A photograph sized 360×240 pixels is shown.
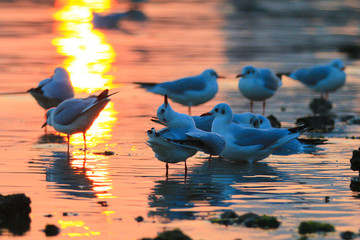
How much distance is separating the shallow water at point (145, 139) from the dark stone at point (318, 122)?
230 millimetres

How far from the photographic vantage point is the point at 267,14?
117ft

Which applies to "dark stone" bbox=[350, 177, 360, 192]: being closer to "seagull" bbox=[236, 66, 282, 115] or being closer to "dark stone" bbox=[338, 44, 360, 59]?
"seagull" bbox=[236, 66, 282, 115]

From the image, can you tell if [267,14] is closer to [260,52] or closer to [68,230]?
[260,52]

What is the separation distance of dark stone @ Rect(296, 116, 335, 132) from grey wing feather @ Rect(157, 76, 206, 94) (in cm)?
196

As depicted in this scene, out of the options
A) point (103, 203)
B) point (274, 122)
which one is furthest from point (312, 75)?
point (103, 203)

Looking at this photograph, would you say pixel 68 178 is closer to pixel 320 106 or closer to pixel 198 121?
Answer: pixel 198 121

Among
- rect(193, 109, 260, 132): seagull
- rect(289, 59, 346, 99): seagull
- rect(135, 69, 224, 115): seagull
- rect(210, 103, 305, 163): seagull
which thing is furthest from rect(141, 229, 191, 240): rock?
rect(289, 59, 346, 99): seagull

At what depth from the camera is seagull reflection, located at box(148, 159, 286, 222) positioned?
311 inches

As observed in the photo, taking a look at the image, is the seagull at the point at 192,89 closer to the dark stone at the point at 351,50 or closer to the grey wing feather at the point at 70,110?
the grey wing feather at the point at 70,110

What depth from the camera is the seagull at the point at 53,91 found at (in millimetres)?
13539

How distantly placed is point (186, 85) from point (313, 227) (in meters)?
7.89

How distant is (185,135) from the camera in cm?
916

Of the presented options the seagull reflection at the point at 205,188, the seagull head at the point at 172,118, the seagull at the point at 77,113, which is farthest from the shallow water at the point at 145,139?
the seagull head at the point at 172,118

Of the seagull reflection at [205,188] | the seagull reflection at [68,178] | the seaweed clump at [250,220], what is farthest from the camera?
the seagull reflection at [68,178]
